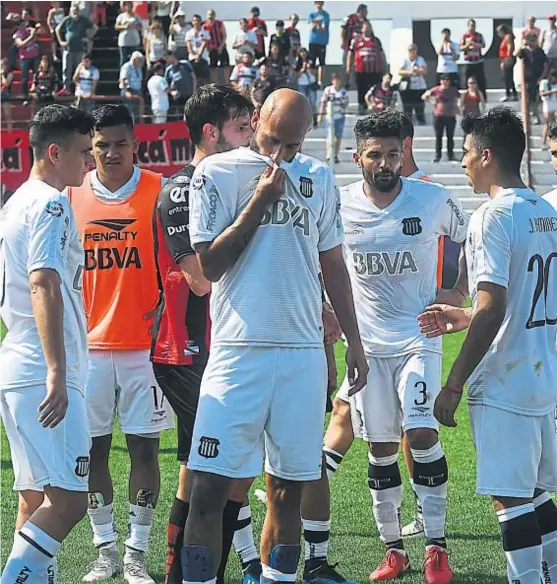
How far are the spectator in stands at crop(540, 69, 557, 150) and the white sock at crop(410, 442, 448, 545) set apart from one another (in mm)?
17939

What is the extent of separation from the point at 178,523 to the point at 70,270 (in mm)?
1379

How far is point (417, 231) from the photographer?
6.58 m

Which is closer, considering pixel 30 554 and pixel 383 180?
pixel 30 554

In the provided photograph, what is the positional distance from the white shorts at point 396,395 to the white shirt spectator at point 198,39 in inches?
911

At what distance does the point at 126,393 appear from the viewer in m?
6.35

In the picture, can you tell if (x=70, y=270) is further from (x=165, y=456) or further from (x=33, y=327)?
(x=165, y=456)

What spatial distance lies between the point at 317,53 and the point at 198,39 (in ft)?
10.2

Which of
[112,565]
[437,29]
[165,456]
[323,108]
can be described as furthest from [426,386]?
[437,29]

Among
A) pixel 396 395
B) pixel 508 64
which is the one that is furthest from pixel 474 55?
pixel 396 395

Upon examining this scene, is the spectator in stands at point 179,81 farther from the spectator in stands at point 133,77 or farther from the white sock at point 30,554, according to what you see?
the white sock at point 30,554

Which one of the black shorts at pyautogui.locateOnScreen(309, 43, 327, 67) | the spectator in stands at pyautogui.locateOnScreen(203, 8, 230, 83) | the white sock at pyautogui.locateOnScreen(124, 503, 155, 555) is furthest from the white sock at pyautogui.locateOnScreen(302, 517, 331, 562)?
the black shorts at pyautogui.locateOnScreen(309, 43, 327, 67)

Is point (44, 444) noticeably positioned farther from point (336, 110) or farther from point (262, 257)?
point (336, 110)

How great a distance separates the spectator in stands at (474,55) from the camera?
90.2ft

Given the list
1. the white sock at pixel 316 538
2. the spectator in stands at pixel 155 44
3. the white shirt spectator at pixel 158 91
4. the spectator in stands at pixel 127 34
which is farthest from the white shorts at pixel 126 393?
the spectator in stands at pixel 127 34
